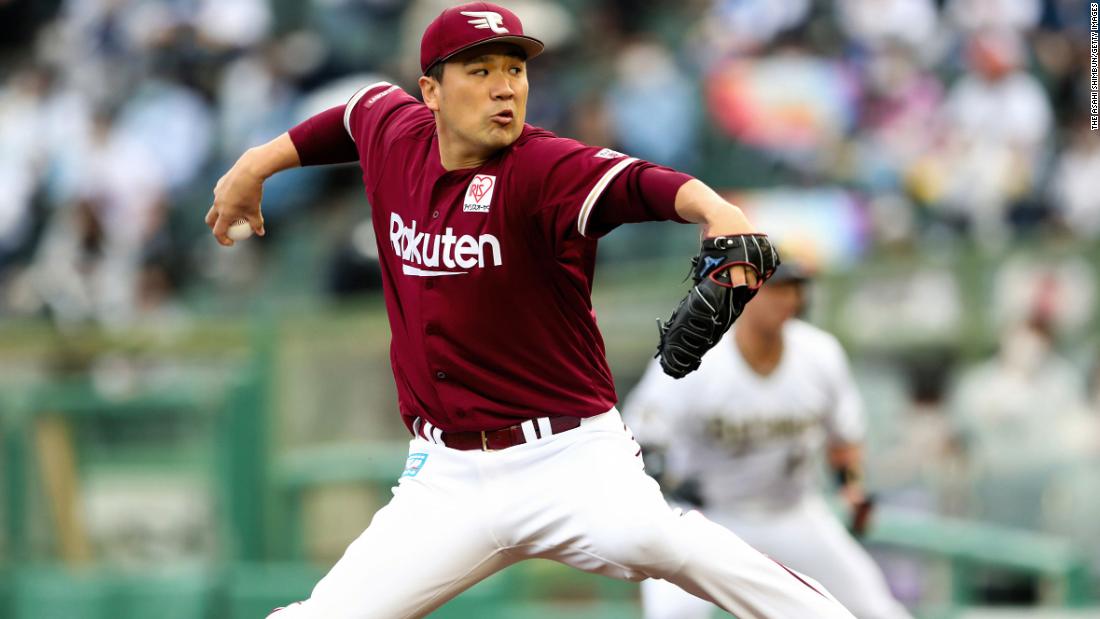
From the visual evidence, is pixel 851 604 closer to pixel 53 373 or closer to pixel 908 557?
pixel 908 557

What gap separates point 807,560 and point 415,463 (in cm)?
243

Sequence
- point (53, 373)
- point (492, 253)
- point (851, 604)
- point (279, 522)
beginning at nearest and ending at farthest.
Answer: point (492, 253)
point (851, 604)
point (279, 522)
point (53, 373)

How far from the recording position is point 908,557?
8.79 metres

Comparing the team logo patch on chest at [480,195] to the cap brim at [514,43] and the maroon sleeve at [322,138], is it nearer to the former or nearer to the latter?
the cap brim at [514,43]

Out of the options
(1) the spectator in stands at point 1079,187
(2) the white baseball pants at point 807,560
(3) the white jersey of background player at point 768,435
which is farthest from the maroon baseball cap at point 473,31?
(1) the spectator in stands at point 1079,187

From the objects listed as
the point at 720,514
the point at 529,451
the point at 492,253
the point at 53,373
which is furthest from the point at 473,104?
the point at 53,373

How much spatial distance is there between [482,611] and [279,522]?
161cm

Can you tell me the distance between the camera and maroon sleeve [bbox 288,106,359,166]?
203 inches

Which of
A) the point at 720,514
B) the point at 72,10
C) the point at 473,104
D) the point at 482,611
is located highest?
the point at 72,10

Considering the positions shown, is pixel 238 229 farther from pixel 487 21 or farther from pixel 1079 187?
pixel 1079 187

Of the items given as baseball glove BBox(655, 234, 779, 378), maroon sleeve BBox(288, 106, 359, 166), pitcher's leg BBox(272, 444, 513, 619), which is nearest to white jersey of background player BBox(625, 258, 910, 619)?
maroon sleeve BBox(288, 106, 359, 166)

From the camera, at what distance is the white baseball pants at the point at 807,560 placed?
6480 millimetres

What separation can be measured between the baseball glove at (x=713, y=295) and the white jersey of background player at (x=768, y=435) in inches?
102

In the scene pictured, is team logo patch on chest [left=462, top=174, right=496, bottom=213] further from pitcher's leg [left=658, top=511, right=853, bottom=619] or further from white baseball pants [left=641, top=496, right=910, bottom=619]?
white baseball pants [left=641, top=496, right=910, bottom=619]
